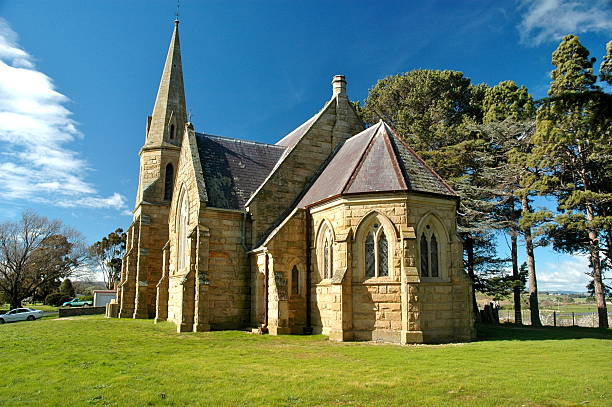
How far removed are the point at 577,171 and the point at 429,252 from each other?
53.2 feet

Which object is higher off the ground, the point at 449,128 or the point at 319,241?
the point at 449,128

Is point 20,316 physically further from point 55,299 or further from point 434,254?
point 434,254

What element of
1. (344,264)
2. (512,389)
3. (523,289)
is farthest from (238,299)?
(523,289)

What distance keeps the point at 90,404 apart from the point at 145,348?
23.1 feet

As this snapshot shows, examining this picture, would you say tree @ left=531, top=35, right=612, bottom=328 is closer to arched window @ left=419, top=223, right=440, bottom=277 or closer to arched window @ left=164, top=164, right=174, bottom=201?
arched window @ left=419, top=223, right=440, bottom=277

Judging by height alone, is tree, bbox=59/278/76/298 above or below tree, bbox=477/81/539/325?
below

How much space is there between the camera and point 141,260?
29234mm

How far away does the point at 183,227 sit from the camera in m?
25.8

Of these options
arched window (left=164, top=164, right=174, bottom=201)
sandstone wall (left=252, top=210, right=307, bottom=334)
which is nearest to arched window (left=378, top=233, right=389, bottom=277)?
sandstone wall (left=252, top=210, right=307, bottom=334)

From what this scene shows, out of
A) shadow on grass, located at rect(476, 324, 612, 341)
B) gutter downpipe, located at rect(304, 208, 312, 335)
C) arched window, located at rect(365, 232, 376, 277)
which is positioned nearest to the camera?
arched window, located at rect(365, 232, 376, 277)

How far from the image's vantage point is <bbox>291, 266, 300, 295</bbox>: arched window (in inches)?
789

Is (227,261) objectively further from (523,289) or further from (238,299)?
(523,289)

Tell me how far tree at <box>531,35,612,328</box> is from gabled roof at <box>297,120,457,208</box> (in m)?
9.85

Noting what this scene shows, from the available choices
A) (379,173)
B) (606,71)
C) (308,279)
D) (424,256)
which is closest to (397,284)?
(424,256)
